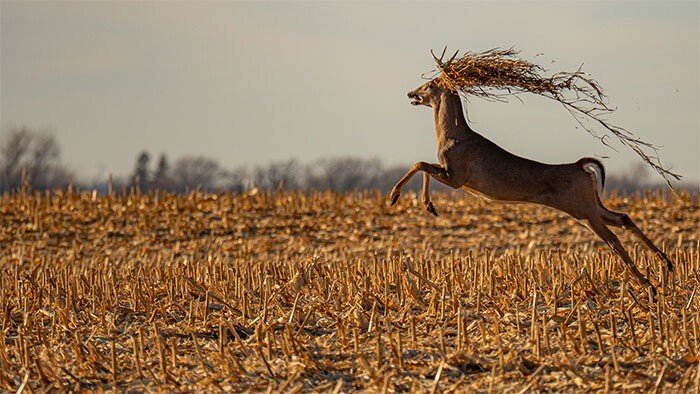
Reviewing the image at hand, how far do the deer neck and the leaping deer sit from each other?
0.09ft

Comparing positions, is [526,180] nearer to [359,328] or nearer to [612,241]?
[612,241]

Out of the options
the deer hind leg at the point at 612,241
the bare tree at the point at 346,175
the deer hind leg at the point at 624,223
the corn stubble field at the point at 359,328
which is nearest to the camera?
the corn stubble field at the point at 359,328

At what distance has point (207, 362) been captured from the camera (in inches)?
321

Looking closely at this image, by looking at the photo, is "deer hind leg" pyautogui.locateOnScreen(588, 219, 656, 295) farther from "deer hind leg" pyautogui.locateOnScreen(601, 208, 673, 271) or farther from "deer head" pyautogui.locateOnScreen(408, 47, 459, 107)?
"deer head" pyautogui.locateOnScreen(408, 47, 459, 107)

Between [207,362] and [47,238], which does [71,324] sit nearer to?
[207,362]

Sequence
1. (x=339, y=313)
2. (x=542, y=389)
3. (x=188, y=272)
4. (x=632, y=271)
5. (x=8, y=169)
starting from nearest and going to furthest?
(x=542, y=389) < (x=339, y=313) < (x=632, y=271) < (x=188, y=272) < (x=8, y=169)

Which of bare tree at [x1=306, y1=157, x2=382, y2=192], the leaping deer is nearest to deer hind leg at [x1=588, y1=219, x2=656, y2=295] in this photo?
the leaping deer

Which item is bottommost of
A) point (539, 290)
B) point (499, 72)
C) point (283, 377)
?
point (283, 377)

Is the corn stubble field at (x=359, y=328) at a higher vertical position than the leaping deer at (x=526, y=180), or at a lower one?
lower

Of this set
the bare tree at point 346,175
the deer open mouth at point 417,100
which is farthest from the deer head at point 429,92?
the bare tree at point 346,175

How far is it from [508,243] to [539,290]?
11.8 metres

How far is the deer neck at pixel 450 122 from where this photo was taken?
1112 cm

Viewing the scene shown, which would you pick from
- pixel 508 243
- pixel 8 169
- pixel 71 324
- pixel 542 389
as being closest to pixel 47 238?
pixel 508 243

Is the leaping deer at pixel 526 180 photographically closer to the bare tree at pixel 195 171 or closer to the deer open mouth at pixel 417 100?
the deer open mouth at pixel 417 100
